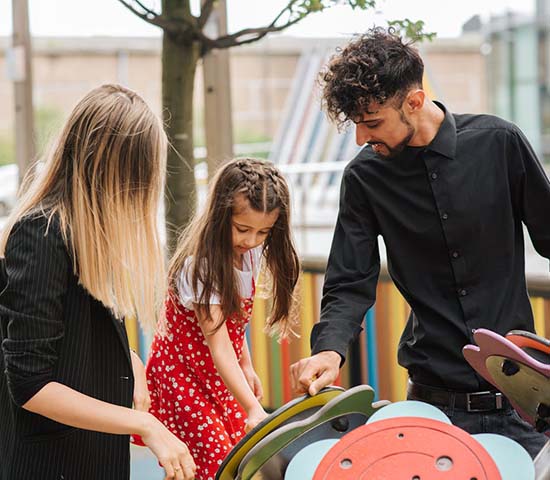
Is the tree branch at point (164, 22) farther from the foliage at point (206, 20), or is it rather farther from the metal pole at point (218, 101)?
the metal pole at point (218, 101)

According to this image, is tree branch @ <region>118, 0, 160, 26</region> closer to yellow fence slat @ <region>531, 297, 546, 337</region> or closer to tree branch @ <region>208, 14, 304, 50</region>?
tree branch @ <region>208, 14, 304, 50</region>

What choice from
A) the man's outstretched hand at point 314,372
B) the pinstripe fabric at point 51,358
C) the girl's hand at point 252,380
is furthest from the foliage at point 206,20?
the pinstripe fabric at point 51,358

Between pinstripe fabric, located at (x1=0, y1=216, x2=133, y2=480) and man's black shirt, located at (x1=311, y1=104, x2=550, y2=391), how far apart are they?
0.46m

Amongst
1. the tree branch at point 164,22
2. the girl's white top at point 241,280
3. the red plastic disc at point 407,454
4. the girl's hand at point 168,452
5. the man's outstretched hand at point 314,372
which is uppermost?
the tree branch at point 164,22

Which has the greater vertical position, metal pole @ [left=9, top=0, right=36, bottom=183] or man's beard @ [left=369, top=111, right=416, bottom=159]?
metal pole @ [left=9, top=0, right=36, bottom=183]

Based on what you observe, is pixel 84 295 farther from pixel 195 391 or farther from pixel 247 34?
pixel 247 34

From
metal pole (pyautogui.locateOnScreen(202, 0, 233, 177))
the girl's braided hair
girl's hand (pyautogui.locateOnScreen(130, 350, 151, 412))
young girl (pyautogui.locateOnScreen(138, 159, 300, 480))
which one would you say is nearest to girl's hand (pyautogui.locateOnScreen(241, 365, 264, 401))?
young girl (pyautogui.locateOnScreen(138, 159, 300, 480))

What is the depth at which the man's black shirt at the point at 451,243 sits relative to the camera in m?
2.14

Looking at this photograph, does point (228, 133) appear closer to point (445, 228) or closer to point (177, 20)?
point (177, 20)

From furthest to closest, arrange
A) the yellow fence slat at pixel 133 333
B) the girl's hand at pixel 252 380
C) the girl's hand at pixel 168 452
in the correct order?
the yellow fence slat at pixel 133 333, the girl's hand at pixel 252 380, the girl's hand at pixel 168 452

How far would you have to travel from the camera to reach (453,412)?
7.06 ft

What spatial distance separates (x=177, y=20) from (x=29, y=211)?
1.75m

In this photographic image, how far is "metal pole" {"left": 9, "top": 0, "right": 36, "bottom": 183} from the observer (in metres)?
5.01

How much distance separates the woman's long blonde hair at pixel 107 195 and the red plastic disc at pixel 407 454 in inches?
21.0
